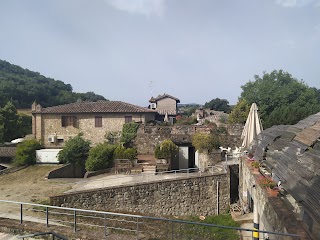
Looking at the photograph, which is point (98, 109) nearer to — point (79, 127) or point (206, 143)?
point (79, 127)

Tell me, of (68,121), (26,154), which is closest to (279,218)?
(26,154)

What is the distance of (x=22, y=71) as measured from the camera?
136 metres

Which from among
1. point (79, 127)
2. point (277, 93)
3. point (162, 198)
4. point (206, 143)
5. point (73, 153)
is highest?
point (277, 93)

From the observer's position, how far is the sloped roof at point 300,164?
5.96 m

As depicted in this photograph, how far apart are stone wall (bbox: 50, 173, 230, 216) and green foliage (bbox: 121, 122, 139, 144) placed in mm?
8937

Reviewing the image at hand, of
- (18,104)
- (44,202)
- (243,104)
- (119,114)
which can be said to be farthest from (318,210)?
(18,104)

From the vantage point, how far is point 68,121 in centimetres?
2752

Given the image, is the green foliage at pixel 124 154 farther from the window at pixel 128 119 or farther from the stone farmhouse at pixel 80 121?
the window at pixel 128 119

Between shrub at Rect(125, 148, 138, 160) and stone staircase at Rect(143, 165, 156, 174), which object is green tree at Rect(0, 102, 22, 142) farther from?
stone staircase at Rect(143, 165, 156, 174)

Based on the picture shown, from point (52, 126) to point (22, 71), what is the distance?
127 meters

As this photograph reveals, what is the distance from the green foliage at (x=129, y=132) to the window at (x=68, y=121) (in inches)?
240

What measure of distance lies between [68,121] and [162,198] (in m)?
16.1

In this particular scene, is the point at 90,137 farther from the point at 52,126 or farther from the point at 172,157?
the point at 172,157

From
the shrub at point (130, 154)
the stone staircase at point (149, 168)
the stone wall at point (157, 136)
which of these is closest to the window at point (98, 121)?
the stone wall at point (157, 136)
